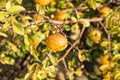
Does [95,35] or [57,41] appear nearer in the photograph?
[57,41]

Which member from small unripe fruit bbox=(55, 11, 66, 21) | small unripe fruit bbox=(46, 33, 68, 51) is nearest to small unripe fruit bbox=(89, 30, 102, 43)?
small unripe fruit bbox=(55, 11, 66, 21)

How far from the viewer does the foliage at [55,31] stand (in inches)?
64.1

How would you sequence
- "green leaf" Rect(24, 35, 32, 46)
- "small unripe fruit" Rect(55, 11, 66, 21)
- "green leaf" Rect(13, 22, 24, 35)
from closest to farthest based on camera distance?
1. "green leaf" Rect(13, 22, 24, 35)
2. "green leaf" Rect(24, 35, 32, 46)
3. "small unripe fruit" Rect(55, 11, 66, 21)

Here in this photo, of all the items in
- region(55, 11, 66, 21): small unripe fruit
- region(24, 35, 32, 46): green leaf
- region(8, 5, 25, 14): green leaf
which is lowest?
region(55, 11, 66, 21): small unripe fruit

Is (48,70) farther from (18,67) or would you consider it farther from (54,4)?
(18,67)

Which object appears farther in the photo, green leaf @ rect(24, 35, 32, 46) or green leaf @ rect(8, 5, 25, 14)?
green leaf @ rect(24, 35, 32, 46)

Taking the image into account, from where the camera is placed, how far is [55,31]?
1.92 metres

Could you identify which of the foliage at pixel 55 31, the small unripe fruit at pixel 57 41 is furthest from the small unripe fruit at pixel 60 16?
the small unripe fruit at pixel 57 41

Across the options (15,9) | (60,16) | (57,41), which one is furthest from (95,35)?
(15,9)

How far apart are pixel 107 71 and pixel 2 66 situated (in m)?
1.13

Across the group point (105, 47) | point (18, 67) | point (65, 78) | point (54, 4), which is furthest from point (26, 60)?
point (105, 47)

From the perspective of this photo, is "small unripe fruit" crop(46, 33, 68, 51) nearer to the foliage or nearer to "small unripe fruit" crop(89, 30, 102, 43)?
the foliage

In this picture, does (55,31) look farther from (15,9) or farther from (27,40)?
(15,9)

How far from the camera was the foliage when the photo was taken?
163cm
